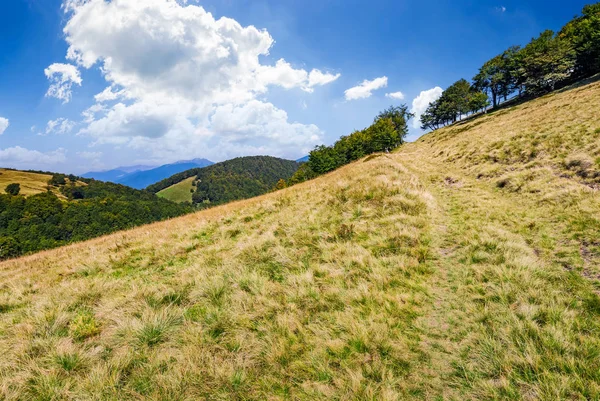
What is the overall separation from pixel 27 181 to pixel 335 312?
23868cm

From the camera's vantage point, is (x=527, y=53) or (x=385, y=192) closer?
(x=385, y=192)

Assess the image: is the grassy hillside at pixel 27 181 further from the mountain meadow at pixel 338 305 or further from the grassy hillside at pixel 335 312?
the grassy hillside at pixel 335 312

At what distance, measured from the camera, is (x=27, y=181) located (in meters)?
157

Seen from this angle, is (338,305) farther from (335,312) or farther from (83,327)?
(83,327)

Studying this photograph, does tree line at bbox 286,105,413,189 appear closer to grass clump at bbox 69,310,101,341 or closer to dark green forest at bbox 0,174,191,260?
dark green forest at bbox 0,174,191,260

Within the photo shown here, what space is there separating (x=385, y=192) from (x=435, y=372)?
9444 mm

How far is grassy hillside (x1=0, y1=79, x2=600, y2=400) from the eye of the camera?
11.5 feet

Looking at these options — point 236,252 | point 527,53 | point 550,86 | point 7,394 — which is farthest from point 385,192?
point 527,53

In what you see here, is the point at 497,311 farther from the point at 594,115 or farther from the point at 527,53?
the point at 527,53

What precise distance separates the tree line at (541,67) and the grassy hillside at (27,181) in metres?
218

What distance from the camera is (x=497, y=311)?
14.7 ft

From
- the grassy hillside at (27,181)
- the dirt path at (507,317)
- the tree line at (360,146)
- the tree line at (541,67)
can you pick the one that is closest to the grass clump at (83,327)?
the dirt path at (507,317)

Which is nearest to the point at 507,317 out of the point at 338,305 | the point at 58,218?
the point at 338,305

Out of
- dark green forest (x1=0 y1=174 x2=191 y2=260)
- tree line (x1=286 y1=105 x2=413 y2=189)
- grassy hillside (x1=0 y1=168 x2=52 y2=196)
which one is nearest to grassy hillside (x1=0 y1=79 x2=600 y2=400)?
tree line (x1=286 y1=105 x2=413 y2=189)
